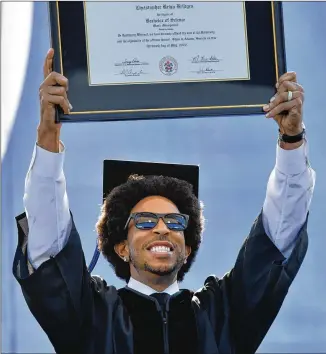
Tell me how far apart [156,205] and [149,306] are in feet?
1.36

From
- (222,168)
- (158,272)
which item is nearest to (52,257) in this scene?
(158,272)

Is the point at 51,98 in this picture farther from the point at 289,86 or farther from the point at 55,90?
the point at 289,86

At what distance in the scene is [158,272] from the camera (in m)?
5.04

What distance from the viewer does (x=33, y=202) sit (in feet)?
16.0

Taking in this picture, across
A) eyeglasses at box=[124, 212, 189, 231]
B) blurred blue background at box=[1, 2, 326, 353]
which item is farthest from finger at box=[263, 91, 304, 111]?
blurred blue background at box=[1, 2, 326, 353]

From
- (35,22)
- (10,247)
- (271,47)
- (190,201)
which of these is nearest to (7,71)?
(35,22)

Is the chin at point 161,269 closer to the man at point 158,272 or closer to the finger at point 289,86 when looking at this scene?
the man at point 158,272

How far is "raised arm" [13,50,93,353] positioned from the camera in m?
4.86

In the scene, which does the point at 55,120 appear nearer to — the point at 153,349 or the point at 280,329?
the point at 153,349

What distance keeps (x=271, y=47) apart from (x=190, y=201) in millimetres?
834

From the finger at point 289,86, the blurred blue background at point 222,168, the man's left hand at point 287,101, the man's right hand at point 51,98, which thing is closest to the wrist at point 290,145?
the man's left hand at point 287,101
